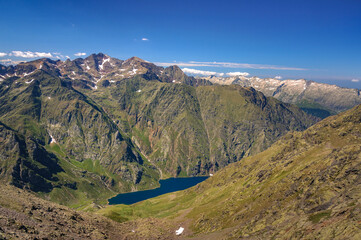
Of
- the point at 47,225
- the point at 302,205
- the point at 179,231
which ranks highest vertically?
the point at 302,205

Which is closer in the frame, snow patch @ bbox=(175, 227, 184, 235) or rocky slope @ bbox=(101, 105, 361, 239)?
rocky slope @ bbox=(101, 105, 361, 239)

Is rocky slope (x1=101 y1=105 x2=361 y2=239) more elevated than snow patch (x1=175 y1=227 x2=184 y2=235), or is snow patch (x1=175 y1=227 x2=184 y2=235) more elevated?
rocky slope (x1=101 y1=105 x2=361 y2=239)

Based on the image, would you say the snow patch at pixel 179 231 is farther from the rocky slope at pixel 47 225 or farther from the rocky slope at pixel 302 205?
the rocky slope at pixel 47 225

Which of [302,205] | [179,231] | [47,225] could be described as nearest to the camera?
[47,225]

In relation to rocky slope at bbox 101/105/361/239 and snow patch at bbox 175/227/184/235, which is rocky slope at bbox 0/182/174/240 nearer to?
snow patch at bbox 175/227/184/235

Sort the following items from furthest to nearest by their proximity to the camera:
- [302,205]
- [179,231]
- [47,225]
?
[179,231]
[302,205]
[47,225]

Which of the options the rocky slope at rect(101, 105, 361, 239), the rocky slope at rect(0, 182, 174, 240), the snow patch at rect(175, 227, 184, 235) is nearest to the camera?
the rocky slope at rect(0, 182, 174, 240)

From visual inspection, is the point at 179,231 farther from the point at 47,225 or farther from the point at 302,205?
the point at 47,225

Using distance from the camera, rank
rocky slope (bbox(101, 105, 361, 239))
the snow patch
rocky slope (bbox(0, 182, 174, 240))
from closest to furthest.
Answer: rocky slope (bbox(0, 182, 174, 240)) < rocky slope (bbox(101, 105, 361, 239)) < the snow patch

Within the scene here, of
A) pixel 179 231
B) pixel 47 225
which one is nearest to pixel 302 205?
pixel 179 231

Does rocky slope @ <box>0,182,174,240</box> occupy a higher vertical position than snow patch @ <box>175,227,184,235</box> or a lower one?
higher

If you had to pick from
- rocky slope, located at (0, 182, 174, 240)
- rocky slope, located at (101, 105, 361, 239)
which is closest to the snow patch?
rocky slope, located at (101, 105, 361, 239)

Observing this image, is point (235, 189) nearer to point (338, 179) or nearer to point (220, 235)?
point (220, 235)

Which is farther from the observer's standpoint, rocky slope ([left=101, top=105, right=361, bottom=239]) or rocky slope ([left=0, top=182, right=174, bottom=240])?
rocky slope ([left=101, top=105, right=361, bottom=239])
